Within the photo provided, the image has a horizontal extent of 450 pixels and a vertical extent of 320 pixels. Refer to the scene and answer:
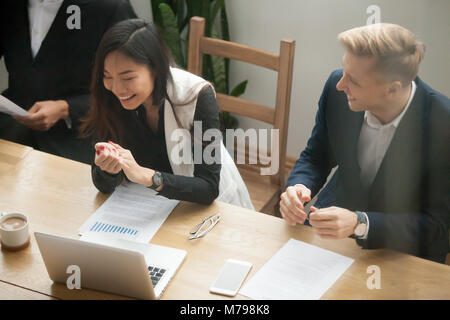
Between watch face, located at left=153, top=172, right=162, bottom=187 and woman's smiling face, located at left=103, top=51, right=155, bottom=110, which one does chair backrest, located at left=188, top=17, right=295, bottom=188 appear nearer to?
woman's smiling face, located at left=103, top=51, right=155, bottom=110

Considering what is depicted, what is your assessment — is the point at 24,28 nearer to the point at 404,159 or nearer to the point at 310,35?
the point at 310,35

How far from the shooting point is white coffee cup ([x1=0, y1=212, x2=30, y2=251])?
64.1 inches

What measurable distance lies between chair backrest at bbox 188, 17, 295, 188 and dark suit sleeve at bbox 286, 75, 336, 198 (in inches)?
12.6

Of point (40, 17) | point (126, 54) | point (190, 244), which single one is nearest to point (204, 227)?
point (190, 244)

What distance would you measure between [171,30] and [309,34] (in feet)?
2.16

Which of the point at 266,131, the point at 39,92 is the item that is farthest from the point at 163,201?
the point at 266,131

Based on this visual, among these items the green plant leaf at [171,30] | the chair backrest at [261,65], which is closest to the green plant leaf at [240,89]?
the green plant leaf at [171,30]

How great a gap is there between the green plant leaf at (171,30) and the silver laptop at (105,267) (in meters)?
1.58

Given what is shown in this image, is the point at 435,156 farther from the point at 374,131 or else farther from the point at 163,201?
the point at 163,201

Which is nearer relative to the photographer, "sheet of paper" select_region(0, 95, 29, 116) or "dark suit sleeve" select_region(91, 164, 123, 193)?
"dark suit sleeve" select_region(91, 164, 123, 193)

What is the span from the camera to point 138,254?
141 cm

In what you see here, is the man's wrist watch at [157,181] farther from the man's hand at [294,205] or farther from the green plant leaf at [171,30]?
the green plant leaf at [171,30]

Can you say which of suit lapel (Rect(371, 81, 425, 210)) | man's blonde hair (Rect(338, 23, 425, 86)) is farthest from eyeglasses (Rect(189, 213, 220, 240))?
man's blonde hair (Rect(338, 23, 425, 86))
